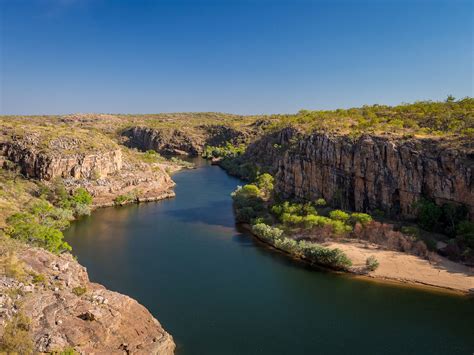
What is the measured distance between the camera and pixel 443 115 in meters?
61.2

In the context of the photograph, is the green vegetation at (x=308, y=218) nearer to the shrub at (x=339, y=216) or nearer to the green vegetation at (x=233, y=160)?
the shrub at (x=339, y=216)

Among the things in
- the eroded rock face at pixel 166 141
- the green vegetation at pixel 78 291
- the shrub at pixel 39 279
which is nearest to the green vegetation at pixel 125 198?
the green vegetation at pixel 78 291

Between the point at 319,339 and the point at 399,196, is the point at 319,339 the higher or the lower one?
the lower one

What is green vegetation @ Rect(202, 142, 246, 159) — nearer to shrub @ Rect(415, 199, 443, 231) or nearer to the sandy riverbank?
shrub @ Rect(415, 199, 443, 231)

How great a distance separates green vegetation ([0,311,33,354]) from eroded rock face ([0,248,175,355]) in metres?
0.39

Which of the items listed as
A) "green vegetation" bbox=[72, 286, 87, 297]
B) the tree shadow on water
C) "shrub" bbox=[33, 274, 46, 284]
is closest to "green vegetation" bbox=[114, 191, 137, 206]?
the tree shadow on water

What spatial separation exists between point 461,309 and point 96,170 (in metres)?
64.3

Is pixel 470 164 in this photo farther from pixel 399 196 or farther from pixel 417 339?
pixel 417 339

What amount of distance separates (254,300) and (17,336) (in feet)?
65.0

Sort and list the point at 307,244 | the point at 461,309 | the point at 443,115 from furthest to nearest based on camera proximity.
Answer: the point at 443,115
the point at 307,244
the point at 461,309

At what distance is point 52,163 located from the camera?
225 feet

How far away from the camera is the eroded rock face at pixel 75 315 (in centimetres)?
2220

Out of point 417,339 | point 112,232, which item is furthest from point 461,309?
point 112,232

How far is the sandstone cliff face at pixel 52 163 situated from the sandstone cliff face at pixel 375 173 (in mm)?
36839
